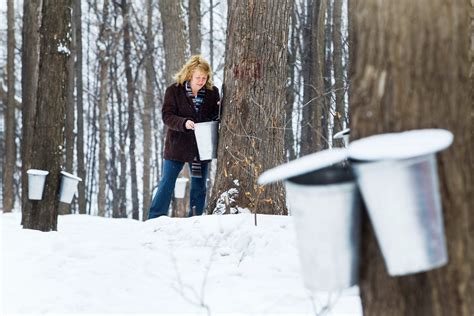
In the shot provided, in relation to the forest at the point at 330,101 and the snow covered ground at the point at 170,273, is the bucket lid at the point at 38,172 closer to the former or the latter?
the forest at the point at 330,101

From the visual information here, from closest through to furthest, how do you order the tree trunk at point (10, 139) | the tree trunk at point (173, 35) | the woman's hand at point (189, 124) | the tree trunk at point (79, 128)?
the woman's hand at point (189, 124) < the tree trunk at point (173, 35) < the tree trunk at point (10, 139) < the tree trunk at point (79, 128)

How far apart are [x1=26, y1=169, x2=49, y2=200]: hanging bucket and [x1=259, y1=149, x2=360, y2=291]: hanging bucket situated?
4053 millimetres

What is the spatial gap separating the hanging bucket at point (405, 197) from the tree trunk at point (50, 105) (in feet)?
14.4

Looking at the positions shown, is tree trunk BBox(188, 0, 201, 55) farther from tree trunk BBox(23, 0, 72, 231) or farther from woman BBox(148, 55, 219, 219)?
woman BBox(148, 55, 219, 219)

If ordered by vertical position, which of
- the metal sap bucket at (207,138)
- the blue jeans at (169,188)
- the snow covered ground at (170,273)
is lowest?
the snow covered ground at (170,273)

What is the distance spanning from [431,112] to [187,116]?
3.88 meters

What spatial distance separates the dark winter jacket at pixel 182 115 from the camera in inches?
217

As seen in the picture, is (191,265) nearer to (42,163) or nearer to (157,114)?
(42,163)

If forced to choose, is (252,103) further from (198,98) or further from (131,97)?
(131,97)

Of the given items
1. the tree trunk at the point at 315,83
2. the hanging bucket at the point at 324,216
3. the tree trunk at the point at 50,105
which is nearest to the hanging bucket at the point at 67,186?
the tree trunk at the point at 50,105

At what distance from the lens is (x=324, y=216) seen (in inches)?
67.3

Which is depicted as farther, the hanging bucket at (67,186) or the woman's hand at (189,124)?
the hanging bucket at (67,186)

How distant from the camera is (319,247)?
5.74ft

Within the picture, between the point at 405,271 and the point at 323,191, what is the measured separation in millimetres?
322
